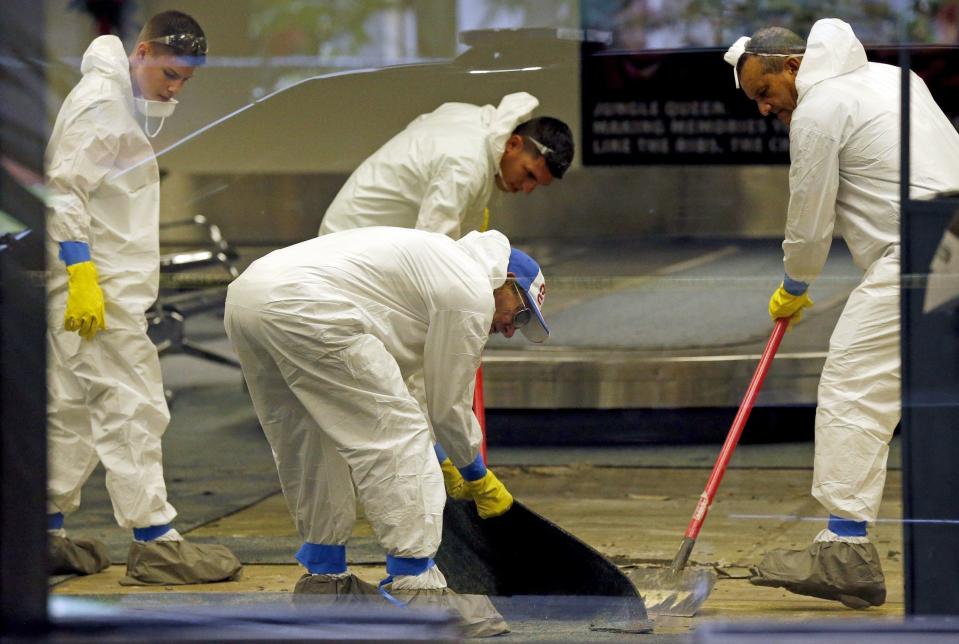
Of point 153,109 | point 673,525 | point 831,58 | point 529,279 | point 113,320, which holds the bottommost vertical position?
point 673,525

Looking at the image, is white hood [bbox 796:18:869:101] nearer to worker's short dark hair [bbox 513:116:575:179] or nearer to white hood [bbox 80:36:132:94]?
worker's short dark hair [bbox 513:116:575:179]

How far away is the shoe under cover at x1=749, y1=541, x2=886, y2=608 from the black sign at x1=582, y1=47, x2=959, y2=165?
1.66 metres

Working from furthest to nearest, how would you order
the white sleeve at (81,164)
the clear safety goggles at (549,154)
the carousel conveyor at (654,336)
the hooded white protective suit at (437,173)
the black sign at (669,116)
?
the black sign at (669,116) < the carousel conveyor at (654,336) < the clear safety goggles at (549,154) < the hooded white protective suit at (437,173) < the white sleeve at (81,164)

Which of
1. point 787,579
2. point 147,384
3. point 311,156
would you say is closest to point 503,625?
point 787,579

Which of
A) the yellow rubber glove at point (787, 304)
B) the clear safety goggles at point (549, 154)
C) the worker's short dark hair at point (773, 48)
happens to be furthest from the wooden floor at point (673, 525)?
the worker's short dark hair at point (773, 48)

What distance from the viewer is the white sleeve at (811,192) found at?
11.6 ft

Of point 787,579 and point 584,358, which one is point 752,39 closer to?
point 787,579

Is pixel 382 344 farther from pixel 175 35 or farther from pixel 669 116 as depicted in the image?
pixel 669 116

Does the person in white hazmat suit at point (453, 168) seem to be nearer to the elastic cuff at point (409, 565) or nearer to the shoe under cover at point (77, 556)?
the elastic cuff at point (409, 565)

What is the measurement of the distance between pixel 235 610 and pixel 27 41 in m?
1.07

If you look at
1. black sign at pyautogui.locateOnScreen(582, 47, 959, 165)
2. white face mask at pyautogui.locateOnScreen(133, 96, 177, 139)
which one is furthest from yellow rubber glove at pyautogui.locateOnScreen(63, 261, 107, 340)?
black sign at pyautogui.locateOnScreen(582, 47, 959, 165)

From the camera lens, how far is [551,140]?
13.6 feet

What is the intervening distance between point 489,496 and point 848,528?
35.5 inches

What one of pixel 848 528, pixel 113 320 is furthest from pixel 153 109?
pixel 848 528
